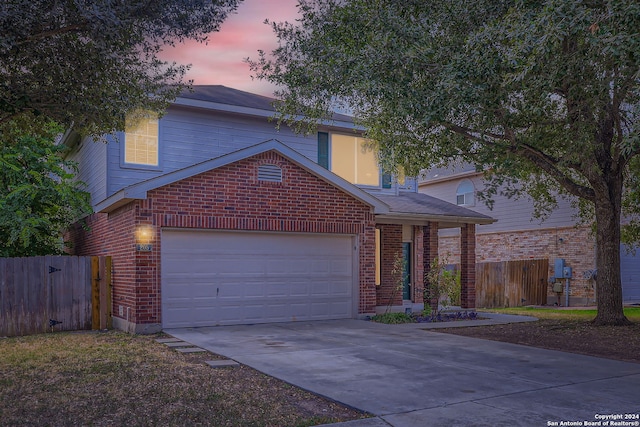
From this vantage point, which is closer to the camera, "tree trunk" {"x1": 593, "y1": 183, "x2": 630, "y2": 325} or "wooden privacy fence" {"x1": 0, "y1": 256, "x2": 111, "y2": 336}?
"wooden privacy fence" {"x1": 0, "y1": 256, "x2": 111, "y2": 336}

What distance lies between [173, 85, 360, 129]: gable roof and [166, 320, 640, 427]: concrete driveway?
642cm

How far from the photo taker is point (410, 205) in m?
18.2

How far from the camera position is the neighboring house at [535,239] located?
22.7 m

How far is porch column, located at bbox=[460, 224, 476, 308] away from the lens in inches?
715

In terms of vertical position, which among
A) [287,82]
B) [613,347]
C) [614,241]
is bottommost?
[613,347]

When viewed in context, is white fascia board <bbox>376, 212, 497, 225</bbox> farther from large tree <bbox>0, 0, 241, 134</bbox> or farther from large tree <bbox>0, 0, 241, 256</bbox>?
large tree <bbox>0, 0, 241, 134</bbox>

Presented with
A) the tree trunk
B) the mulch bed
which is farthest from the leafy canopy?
the tree trunk

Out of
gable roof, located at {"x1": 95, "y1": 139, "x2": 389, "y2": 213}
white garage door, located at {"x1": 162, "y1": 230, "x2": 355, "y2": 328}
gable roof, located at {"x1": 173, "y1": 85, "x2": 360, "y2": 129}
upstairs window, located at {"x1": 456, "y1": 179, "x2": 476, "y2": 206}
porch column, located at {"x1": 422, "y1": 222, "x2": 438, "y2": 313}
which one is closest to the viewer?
gable roof, located at {"x1": 95, "y1": 139, "x2": 389, "y2": 213}

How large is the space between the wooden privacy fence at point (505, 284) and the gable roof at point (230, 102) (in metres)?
8.35

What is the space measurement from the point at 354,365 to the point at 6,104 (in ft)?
22.1

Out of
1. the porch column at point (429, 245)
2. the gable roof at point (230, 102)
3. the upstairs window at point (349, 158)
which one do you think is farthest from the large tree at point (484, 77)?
the porch column at point (429, 245)

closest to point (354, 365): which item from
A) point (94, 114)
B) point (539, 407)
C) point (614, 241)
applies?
point (539, 407)

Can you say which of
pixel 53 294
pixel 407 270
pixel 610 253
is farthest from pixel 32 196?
pixel 610 253

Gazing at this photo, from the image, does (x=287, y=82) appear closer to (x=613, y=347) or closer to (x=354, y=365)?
(x=354, y=365)
